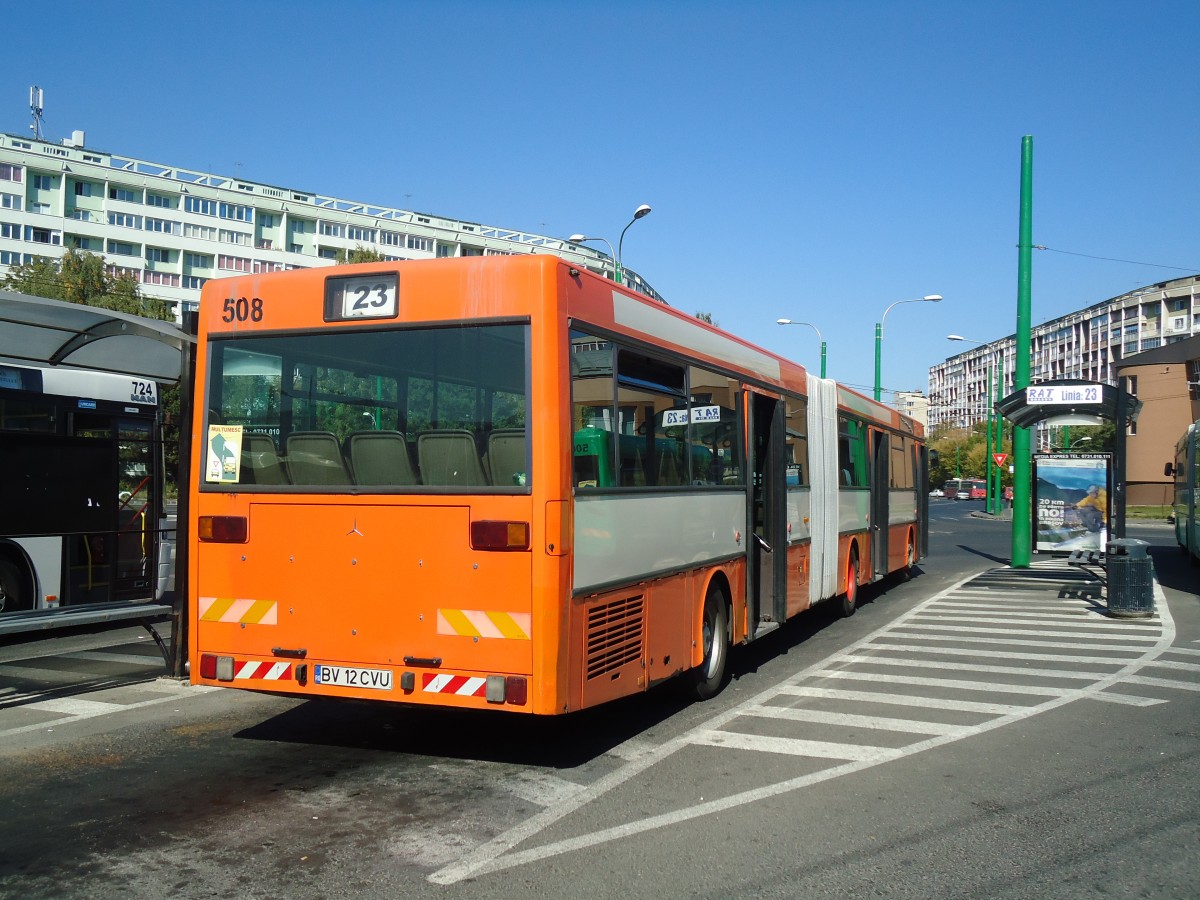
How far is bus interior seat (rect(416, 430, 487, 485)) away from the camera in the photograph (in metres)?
6.43

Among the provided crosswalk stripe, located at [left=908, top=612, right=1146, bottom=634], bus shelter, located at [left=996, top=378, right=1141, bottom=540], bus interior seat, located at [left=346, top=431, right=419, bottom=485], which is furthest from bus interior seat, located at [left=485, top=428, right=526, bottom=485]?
bus shelter, located at [left=996, top=378, right=1141, bottom=540]

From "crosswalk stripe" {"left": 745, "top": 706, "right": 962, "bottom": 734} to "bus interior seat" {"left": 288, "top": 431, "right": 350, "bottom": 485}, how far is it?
384 centimetres

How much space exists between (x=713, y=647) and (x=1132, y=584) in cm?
849

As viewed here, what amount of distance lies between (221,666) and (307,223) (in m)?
A: 92.0

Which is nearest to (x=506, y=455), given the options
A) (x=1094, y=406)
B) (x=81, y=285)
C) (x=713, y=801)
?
(x=713, y=801)

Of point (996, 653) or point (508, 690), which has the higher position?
point (508, 690)

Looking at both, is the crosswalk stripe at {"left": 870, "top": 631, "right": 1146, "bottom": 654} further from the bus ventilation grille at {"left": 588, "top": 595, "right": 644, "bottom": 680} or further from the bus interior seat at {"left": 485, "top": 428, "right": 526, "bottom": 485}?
the bus interior seat at {"left": 485, "top": 428, "right": 526, "bottom": 485}

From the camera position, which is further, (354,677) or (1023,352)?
(1023,352)

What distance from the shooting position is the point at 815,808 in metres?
5.95

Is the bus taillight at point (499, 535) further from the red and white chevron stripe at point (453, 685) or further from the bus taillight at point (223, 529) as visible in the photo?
the bus taillight at point (223, 529)

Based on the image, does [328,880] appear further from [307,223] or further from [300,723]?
[307,223]

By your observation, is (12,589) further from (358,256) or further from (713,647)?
(358,256)

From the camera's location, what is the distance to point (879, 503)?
55.1ft

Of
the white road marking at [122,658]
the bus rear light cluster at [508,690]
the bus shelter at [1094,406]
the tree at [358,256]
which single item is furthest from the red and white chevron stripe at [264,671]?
the tree at [358,256]
